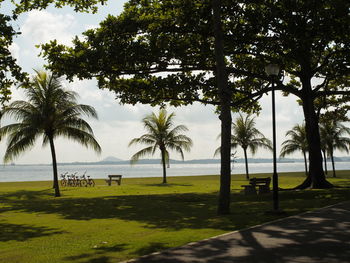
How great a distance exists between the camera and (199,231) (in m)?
9.74

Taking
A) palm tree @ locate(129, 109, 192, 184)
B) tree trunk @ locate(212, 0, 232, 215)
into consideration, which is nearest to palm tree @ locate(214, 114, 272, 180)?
palm tree @ locate(129, 109, 192, 184)

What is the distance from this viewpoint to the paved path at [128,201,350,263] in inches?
268

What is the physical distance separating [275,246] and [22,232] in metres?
6.89

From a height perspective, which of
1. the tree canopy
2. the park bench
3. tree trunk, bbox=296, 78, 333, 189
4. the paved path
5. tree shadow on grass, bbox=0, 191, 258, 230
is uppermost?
the tree canopy

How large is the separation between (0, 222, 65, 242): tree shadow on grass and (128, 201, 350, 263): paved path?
4.29 m

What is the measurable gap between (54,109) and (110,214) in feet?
46.4

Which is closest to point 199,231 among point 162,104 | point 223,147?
point 223,147

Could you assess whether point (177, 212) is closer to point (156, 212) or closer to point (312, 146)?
point (156, 212)

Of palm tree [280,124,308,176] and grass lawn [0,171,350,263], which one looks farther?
palm tree [280,124,308,176]

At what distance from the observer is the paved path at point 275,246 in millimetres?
6812

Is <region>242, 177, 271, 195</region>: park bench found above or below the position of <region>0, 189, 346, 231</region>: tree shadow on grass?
above

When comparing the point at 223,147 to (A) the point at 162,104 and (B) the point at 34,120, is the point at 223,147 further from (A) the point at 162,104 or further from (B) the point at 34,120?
(B) the point at 34,120

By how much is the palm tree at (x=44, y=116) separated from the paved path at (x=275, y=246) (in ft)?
62.2

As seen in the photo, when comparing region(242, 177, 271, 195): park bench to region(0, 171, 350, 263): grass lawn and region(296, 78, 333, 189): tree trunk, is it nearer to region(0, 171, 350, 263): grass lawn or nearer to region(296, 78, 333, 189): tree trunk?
region(0, 171, 350, 263): grass lawn
